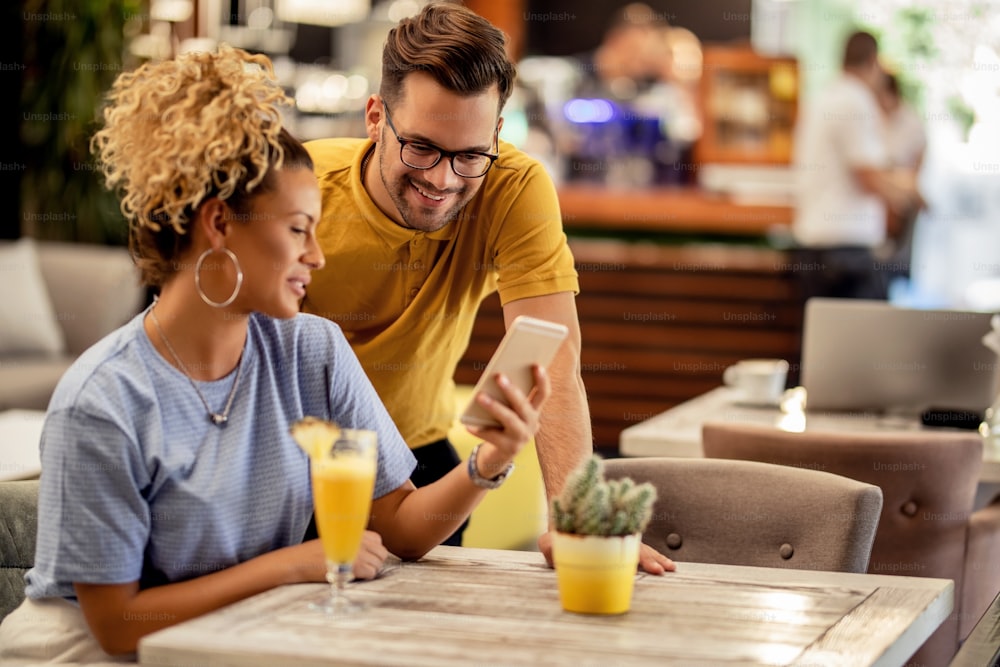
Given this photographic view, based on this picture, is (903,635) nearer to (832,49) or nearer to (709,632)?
(709,632)

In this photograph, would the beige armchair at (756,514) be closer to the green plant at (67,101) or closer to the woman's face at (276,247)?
the woman's face at (276,247)

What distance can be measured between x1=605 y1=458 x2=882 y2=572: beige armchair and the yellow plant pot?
60 centimetres

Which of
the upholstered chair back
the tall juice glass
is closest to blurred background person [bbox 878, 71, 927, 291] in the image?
the upholstered chair back

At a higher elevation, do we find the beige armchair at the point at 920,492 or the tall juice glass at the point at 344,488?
the tall juice glass at the point at 344,488

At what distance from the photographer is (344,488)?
148 centimetres

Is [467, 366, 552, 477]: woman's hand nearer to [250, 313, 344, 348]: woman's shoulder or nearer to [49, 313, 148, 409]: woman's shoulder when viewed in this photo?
[250, 313, 344, 348]: woman's shoulder

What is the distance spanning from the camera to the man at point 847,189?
5.70 m

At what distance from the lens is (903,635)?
1.53 meters

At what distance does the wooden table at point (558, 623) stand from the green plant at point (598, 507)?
0.10 meters

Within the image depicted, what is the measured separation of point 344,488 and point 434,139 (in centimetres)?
68

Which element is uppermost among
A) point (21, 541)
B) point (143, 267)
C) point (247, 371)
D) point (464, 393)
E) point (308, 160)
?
point (308, 160)

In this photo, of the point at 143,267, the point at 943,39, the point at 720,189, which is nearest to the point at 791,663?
the point at 143,267

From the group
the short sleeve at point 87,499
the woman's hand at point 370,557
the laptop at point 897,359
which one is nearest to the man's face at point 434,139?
the woman's hand at point 370,557

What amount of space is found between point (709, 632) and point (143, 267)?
854 millimetres
